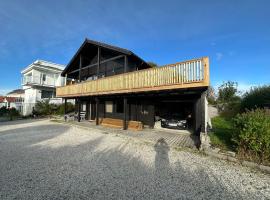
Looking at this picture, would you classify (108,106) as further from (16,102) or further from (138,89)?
(16,102)

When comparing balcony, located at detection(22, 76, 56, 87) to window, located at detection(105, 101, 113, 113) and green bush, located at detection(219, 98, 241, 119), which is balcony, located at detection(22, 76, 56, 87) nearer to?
window, located at detection(105, 101, 113, 113)

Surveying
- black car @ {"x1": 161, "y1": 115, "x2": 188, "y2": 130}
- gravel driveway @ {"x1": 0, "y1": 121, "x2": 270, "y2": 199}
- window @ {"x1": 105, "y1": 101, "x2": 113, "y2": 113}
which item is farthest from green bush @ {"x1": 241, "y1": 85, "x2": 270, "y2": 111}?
window @ {"x1": 105, "y1": 101, "x2": 113, "y2": 113}

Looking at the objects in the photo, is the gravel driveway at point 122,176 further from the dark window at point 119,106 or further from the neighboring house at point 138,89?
the dark window at point 119,106

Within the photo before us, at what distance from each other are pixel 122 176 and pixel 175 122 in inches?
298

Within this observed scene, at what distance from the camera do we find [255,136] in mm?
5172

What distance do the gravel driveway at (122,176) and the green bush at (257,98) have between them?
12.9m

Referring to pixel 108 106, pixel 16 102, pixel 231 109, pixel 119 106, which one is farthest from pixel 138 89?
pixel 16 102

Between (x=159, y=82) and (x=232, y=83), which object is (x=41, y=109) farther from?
(x=232, y=83)

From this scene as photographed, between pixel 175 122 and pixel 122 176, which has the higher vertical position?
pixel 175 122

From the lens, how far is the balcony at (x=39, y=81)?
2445 centimetres

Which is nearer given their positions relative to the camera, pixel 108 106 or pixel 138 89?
pixel 138 89

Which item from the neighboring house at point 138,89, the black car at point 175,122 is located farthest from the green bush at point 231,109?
the black car at point 175,122

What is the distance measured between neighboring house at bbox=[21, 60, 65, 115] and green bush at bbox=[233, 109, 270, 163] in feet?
84.3

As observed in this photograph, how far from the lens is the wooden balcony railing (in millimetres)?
7113
